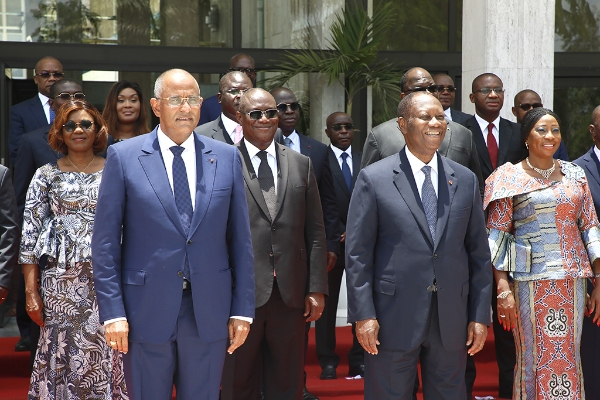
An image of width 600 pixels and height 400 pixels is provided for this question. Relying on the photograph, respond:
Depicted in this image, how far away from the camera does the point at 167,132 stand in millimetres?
4277

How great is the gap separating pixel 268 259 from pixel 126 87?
2.12 meters

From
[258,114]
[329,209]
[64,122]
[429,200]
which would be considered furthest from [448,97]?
[64,122]

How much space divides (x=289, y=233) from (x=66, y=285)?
1.48 metres

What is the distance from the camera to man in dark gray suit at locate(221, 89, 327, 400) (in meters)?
5.23

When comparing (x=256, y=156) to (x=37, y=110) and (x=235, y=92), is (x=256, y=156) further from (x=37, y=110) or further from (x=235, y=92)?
(x=37, y=110)

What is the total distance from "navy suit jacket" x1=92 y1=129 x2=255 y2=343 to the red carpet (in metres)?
2.81

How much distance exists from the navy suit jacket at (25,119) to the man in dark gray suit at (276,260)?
9.36ft

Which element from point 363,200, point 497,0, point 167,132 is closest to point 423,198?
point 363,200

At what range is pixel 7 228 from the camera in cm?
541

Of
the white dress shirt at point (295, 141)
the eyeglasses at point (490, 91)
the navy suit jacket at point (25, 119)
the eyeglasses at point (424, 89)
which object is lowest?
the white dress shirt at point (295, 141)

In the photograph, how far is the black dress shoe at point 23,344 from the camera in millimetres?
7621

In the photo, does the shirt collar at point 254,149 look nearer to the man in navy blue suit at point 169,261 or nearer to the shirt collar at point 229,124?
the shirt collar at point 229,124

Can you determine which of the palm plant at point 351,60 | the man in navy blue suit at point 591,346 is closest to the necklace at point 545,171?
the man in navy blue suit at point 591,346

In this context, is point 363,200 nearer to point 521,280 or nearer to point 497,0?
point 521,280
